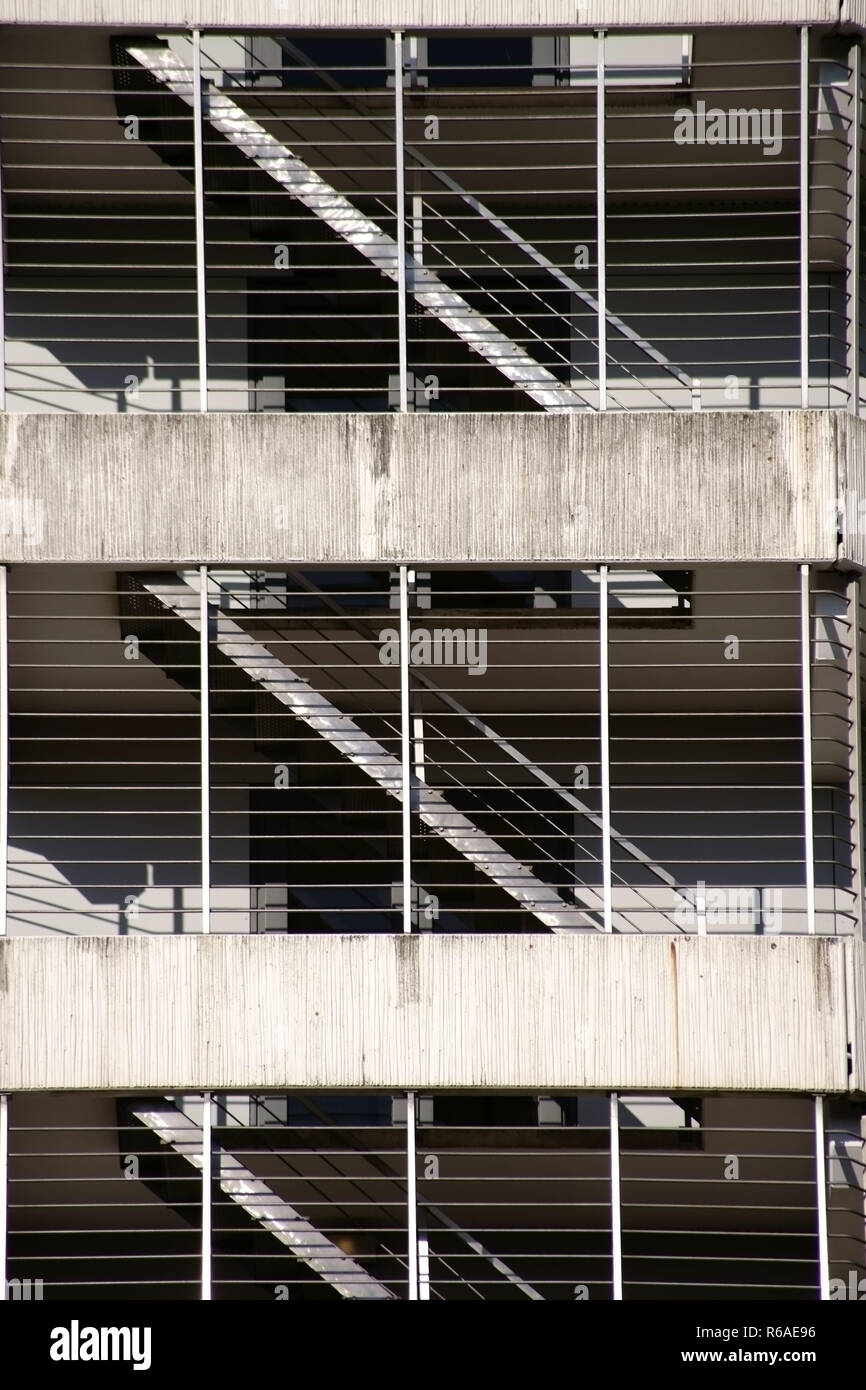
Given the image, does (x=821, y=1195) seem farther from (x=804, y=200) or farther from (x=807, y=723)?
(x=804, y=200)

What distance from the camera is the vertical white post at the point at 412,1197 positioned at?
37.9 ft

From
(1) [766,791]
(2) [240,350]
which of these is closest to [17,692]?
(2) [240,350]

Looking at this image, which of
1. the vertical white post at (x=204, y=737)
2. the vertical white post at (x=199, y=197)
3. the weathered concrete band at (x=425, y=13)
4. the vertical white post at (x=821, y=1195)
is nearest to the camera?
the vertical white post at (x=821, y=1195)

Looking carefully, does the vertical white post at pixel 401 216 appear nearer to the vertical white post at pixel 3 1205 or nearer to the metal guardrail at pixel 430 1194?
the metal guardrail at pixel 430 1194

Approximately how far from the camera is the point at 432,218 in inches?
529

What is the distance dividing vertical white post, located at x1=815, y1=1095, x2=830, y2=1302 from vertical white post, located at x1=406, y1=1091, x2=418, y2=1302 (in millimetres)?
2821

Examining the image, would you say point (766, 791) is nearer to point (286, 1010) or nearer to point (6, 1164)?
point (286, 1010)

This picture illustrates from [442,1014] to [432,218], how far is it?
6.43 meters

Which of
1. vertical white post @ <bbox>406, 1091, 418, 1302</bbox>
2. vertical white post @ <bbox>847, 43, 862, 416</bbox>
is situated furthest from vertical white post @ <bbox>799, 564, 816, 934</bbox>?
vertical white post @ <bbox>406, 1091, 418, 1302</bbox>

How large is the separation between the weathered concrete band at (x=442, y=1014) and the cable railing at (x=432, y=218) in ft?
13.7

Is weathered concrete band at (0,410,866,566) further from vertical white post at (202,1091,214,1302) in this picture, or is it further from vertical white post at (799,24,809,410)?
vertical white post at (202,1091,214,1302)

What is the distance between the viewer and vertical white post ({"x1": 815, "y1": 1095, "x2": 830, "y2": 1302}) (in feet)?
37.4

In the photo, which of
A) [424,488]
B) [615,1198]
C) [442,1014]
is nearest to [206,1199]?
[442,1014]

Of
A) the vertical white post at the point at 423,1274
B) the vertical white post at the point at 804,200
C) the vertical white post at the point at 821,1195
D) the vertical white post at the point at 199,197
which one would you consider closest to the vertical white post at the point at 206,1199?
the vertical white post at the point at 423,1274
